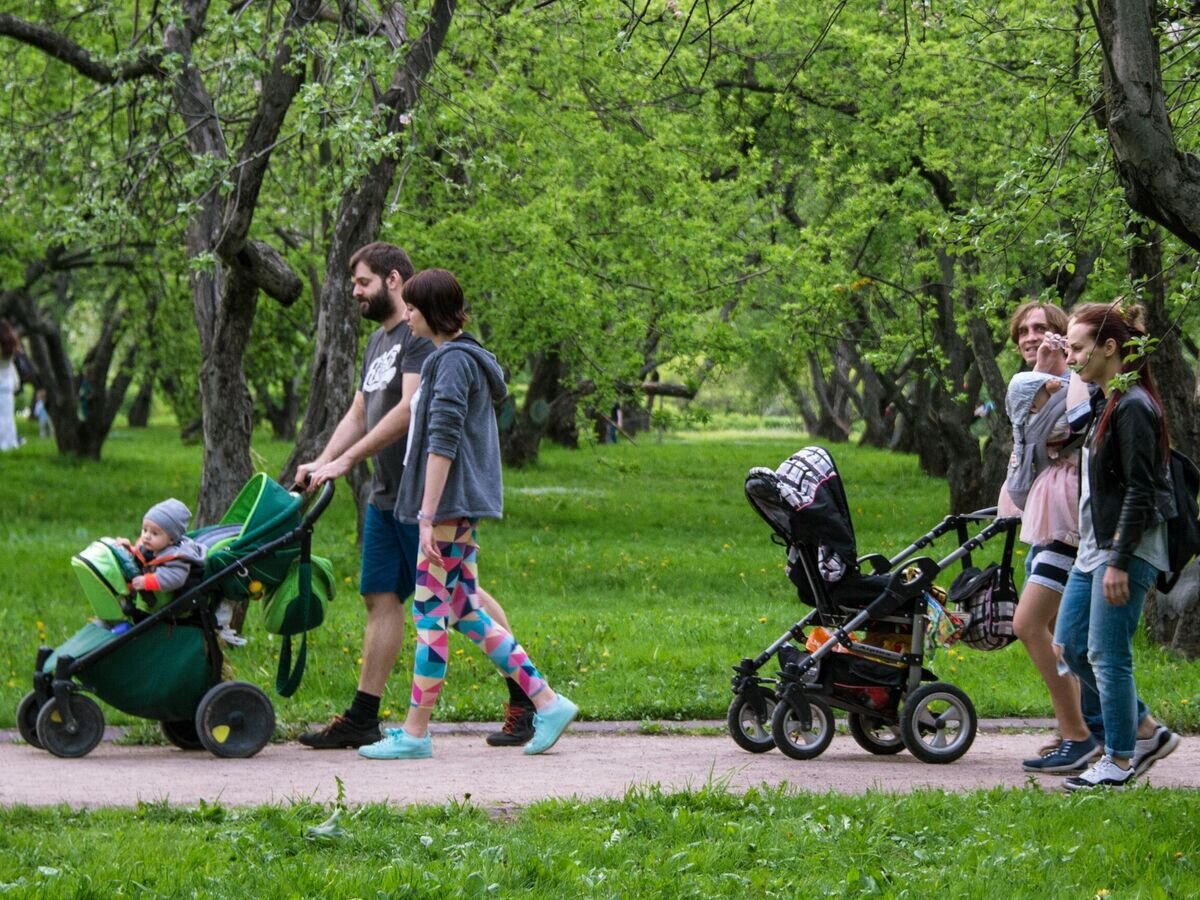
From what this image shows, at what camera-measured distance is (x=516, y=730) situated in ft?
24.6

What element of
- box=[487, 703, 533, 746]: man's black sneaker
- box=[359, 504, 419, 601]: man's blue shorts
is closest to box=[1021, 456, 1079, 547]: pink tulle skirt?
box=[487, 703, 533, 746]: man's black sneaker

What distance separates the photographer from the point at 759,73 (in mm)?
19688

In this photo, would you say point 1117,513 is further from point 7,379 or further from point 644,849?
point 7,379

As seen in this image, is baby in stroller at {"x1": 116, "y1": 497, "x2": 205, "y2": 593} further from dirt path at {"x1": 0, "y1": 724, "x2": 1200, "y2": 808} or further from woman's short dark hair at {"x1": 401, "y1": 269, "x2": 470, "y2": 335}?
woman's short dark hair at {"x1": 401, "y1": 269, "x2": 470, "y2": 335}

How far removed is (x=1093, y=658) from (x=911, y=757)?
1.32 m

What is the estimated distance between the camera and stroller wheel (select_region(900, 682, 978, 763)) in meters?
7.11

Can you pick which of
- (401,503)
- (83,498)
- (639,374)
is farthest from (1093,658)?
(83,498)

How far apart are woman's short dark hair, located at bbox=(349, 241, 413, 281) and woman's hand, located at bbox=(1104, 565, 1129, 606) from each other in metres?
3.18

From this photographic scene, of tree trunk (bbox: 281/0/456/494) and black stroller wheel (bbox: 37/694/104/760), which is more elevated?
tree trunk (bbox: 281/0/456/494)

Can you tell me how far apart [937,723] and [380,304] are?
300 cm

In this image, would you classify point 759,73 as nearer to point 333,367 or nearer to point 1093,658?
point 333,367

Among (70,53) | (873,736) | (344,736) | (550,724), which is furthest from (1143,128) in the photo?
(70,53)

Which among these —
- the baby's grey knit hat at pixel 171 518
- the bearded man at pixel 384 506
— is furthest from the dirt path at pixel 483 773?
the baby's grey knit hat at pixel 171 518

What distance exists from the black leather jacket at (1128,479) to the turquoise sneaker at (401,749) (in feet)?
9.31
